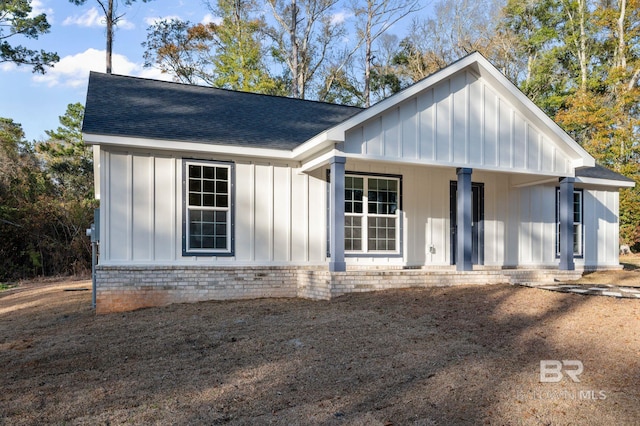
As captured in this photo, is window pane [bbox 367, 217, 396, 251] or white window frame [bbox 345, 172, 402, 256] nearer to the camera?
white window frame [bbox 345, 172, 402, 256]

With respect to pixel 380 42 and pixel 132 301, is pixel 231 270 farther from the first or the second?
pixel 380 42

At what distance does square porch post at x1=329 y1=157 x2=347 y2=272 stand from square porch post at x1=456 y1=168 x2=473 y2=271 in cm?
273

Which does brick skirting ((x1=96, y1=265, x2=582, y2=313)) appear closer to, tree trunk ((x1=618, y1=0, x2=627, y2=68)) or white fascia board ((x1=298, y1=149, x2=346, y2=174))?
white fascia board ((x1=298, y1=149, x2=346, y2=174))

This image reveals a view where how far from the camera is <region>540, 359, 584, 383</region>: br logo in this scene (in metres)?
4.66

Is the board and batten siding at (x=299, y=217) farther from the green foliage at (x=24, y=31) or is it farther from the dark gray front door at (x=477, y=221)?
the green foliage at (x=24, y=31)

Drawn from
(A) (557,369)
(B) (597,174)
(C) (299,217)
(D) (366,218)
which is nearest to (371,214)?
(D) (366,218)

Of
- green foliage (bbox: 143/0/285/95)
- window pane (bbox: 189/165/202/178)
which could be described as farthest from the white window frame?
green foliage (bbox: 143/0/285/95)

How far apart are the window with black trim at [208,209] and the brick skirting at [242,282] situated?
485mm

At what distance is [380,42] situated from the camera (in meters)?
31.9

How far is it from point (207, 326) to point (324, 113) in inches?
329

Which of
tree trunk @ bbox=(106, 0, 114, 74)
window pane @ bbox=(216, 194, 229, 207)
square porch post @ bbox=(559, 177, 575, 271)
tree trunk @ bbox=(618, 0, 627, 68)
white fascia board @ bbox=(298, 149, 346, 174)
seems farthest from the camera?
tree trunk @ bbox=(618, 0, 627, 68)

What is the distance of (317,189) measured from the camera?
1112 centimetres

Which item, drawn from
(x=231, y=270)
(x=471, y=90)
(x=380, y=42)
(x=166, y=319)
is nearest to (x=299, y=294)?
(x=231, y=270)

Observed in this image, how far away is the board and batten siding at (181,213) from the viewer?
941 centimetres
